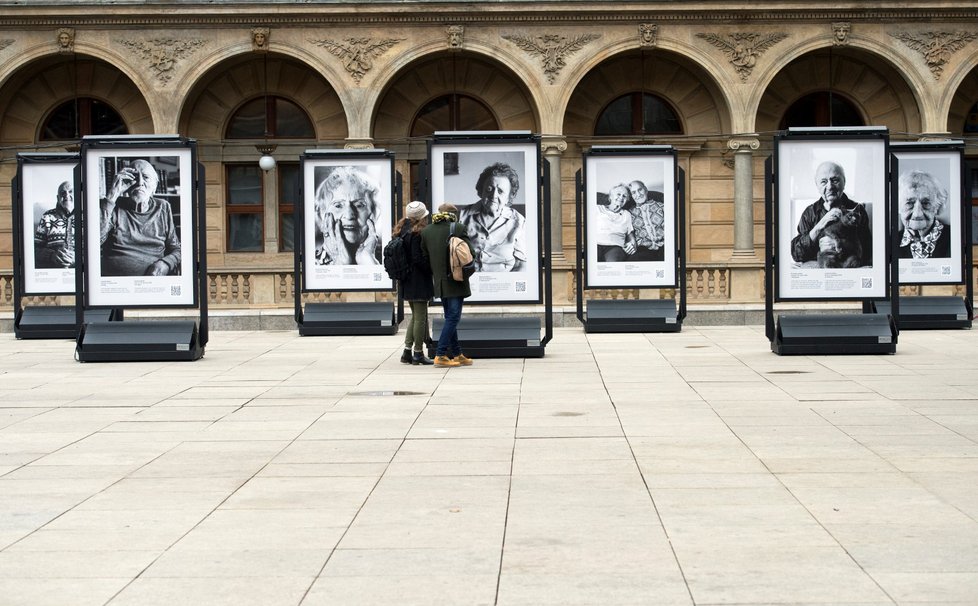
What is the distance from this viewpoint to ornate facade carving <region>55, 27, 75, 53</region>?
31875 millimetres

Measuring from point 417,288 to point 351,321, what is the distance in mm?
6093

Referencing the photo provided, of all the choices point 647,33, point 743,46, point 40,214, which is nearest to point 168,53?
point 40,214

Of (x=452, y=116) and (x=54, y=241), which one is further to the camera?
(x=452, y=116)

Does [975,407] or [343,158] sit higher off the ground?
[343,158]

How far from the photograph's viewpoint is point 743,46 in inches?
1272

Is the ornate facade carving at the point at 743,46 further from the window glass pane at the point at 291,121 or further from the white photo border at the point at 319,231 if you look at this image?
the white photo border at the point at 319,231

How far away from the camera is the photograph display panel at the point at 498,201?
1844 centimetres

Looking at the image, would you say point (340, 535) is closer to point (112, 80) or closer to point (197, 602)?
point (197, 602)

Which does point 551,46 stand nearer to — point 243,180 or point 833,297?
point 243,180

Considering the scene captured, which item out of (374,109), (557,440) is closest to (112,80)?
(374,109)

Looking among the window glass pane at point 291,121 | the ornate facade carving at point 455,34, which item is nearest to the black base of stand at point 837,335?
the ornate facade carving at point 455,34

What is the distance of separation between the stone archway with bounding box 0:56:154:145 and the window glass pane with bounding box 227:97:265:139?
2001 millimetres

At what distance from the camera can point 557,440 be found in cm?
1028

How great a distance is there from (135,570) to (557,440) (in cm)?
439
